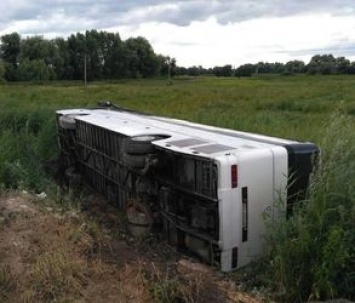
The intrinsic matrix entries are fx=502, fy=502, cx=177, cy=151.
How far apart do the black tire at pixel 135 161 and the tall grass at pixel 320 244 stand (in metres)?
1.68

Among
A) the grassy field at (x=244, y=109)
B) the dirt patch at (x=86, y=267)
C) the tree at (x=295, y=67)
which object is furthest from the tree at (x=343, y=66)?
the dirt patch at (x=86, y=267)

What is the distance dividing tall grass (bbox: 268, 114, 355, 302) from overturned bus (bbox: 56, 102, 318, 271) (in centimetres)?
34

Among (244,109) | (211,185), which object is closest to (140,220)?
(211,185)

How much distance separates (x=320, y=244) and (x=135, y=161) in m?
2.20

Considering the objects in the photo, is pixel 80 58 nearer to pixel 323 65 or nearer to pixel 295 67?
pixel 295 67

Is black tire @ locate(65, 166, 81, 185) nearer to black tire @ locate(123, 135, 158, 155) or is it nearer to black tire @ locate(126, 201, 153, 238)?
black tire @ locate(126, 201, 153, 238)

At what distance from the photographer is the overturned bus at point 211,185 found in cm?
436

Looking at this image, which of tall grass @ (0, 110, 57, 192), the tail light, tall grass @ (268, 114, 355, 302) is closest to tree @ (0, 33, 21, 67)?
tall grass @ (0, 110, 57, 192)

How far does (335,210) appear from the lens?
3.94 meters

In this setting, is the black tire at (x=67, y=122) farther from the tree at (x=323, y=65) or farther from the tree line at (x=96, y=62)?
the tree line at (x=96, y=62)

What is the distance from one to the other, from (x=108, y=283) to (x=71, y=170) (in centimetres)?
467

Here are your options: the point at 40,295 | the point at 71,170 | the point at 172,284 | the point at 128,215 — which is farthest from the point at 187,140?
the point at 71,170

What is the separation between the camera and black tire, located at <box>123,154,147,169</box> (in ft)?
17.4

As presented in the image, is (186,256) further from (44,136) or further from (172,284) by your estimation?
(44,136)
